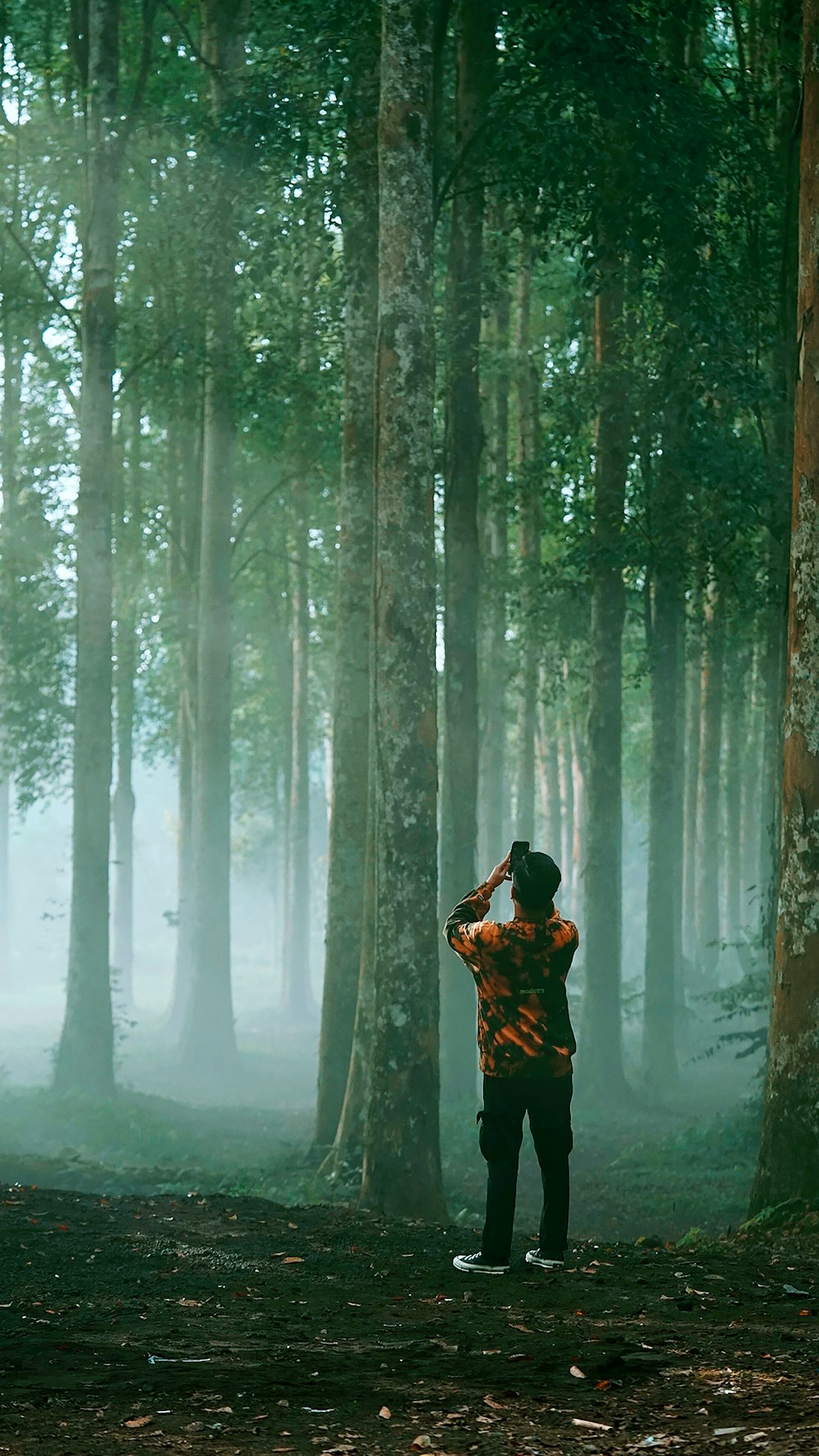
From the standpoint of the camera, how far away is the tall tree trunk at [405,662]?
1042 centimetres

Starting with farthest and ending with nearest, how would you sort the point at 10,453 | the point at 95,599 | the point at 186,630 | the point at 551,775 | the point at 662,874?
the point at 551,775 < the point at 10,453 < the point at 186,630 < the point at 662,874 < the point at 95,599

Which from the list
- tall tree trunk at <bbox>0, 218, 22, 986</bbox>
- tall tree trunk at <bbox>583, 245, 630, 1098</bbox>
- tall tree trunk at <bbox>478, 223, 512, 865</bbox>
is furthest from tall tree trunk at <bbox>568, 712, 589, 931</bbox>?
tall tree trunk at <bbox>0, 218, 22, 986</bbox>

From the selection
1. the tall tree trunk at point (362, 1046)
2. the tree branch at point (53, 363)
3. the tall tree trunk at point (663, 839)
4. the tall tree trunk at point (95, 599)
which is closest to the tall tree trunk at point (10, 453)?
the tree branch at point (53, 363)

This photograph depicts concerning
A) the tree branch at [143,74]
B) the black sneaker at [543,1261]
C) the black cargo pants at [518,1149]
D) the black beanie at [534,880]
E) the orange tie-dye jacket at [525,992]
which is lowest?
the black sneaker at [543,1261]

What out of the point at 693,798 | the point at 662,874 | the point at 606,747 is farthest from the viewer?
the point at 693,798

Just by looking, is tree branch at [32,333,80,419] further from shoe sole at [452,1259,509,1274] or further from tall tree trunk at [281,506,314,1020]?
shoe sole at [452,1259,509,1274]

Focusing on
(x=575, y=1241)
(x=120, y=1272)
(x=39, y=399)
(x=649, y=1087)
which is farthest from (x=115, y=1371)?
(x=39, y=399)

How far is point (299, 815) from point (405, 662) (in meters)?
21.8

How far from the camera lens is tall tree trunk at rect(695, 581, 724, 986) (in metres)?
25.9

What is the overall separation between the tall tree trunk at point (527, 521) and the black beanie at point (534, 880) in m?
15.4

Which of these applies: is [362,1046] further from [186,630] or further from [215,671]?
[186,630]

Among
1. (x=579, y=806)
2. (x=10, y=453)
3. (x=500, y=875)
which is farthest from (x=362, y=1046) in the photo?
(x=579, y=806)

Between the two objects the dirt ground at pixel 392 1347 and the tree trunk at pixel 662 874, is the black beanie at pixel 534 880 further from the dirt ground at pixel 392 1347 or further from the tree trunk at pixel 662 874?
the tree trunk at pixel 662 874

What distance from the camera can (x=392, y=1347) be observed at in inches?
226
